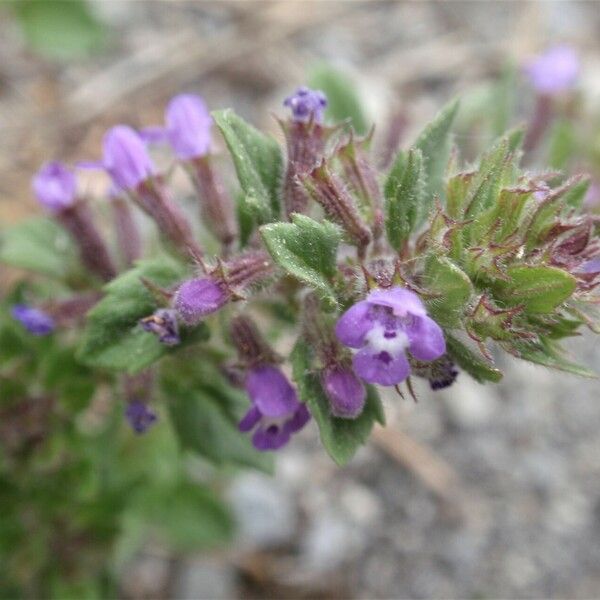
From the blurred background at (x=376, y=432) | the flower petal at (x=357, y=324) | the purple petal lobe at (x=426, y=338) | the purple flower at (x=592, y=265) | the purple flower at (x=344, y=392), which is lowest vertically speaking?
the blurred background at (x=376, y=432)

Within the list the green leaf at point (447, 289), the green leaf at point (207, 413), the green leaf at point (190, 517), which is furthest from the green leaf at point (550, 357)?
the green leaf at point (190, 517)

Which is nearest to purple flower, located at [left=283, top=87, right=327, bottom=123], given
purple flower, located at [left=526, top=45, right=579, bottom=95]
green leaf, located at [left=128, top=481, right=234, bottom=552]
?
purple flower, located at [left=526, top=45, right=579, bottom=95]

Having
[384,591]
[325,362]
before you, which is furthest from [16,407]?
[384,591]

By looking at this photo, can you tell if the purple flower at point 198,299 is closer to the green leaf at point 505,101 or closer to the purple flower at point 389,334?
the purple flower at point 389,334

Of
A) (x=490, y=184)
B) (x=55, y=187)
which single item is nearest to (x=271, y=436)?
(x=490, y=184)

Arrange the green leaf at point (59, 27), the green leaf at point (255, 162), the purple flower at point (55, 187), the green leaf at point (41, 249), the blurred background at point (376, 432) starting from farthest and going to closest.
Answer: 1. the green leaf at point (59, 27)
2. the blurred background at point (376, 432)
3. the green leaf at point (41, 249)
4. the purple flower at point (55, 187)
5. the green leaf at point (255, 162)

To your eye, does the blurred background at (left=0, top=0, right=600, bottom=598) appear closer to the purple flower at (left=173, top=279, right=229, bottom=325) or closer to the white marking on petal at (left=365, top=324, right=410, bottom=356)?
the purple flower at (left=173, top=279, right=229, bottom=325)

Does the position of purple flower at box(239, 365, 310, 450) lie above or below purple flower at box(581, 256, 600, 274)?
below
